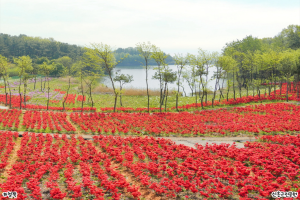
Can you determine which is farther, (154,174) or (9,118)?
(9,118)

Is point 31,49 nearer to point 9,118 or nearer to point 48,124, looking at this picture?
point 9,118

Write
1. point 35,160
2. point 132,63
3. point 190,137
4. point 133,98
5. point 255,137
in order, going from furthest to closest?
point 132,63, point 133,98, point 190,137, point 255,137, point 35,160

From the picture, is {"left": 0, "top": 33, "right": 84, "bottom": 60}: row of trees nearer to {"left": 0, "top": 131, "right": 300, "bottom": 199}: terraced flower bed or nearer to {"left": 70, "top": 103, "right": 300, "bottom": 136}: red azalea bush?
{"left": 70, "top": 103, "right": 300, "bottom": 136}: red azalea bush

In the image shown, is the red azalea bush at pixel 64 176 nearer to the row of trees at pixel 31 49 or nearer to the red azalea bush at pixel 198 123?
the red azalea bush at pixel 198 123

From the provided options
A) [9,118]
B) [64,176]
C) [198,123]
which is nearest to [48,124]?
[9,118]

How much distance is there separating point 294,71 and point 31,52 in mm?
117889

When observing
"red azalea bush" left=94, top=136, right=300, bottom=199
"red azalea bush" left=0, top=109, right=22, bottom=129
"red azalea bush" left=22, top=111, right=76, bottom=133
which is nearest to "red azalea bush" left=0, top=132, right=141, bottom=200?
"red azalea bush" left=94, top=136, right=300, bottom=199

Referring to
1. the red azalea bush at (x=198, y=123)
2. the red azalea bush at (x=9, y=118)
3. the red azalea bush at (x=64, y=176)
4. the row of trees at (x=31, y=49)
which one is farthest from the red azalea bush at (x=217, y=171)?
the row of trees at (x=31, y=49)

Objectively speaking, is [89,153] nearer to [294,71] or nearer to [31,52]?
[294,71]

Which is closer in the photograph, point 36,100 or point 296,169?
A: point 296,169

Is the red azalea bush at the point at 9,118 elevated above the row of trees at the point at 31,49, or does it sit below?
below

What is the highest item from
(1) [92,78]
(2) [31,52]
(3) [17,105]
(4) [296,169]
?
(2) [31,52]

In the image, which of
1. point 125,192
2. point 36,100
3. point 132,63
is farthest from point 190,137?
point 132,63

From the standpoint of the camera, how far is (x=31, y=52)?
106m
